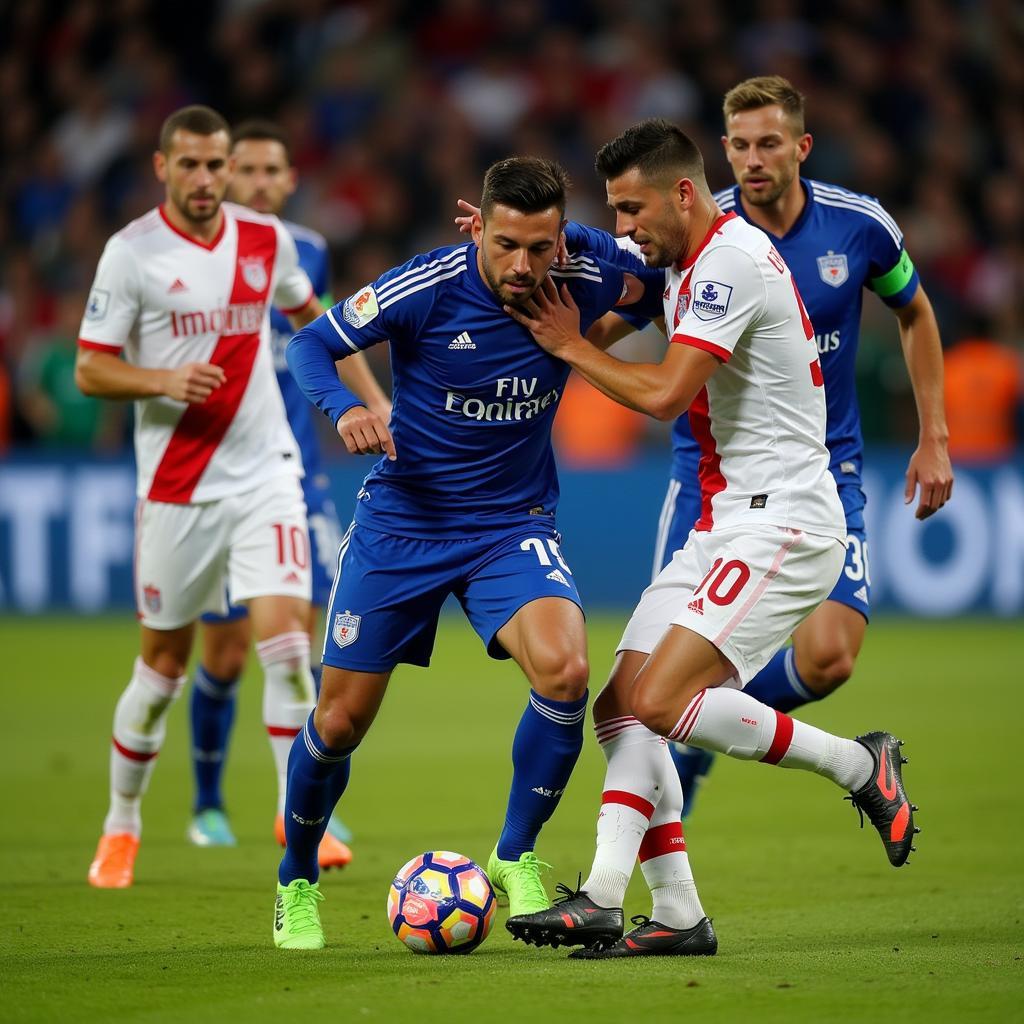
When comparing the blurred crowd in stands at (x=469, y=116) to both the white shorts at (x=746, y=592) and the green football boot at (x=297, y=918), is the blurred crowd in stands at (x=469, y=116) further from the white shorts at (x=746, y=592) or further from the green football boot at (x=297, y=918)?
the green football boot at (x=297, y=918)

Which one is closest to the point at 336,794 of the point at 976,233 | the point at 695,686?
the point at 695,686

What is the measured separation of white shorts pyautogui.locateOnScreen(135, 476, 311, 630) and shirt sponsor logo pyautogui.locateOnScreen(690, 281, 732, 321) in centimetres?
241

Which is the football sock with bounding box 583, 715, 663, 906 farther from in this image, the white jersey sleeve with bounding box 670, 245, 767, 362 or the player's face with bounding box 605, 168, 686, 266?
the player's face with bounding box 605, 168, 686, 266

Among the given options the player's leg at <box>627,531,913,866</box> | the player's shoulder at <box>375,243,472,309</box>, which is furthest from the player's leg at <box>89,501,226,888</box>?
the player's leg at <box>627,531,913,866</box>

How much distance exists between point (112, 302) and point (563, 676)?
109 inches

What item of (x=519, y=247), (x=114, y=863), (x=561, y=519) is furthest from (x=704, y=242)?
(x=561, y=519)

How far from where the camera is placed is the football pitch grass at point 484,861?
14.3 feet

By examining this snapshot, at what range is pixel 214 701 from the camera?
24.6 ft

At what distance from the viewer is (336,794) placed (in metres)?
5.40

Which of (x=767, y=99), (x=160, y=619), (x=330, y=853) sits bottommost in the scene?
(x=330, y=853)

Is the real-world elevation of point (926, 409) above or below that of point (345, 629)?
above

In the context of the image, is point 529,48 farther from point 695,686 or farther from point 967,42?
point 695,686

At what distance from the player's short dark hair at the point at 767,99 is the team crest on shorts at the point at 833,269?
458mm

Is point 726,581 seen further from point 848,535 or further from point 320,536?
point 320,536
